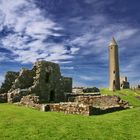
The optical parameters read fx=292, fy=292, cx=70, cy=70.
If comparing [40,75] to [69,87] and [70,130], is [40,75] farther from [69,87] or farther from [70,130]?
[70,130]

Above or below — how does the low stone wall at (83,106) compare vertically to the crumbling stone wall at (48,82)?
below

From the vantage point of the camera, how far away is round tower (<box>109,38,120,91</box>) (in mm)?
79250

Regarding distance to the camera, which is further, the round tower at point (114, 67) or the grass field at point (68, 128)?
the round tower at point (114, 67)

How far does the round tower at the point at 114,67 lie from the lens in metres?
79.2

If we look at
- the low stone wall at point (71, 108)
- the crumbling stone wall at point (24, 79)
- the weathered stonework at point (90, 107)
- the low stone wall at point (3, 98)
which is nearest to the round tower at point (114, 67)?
the crumbling stone wall at point (24, 79)

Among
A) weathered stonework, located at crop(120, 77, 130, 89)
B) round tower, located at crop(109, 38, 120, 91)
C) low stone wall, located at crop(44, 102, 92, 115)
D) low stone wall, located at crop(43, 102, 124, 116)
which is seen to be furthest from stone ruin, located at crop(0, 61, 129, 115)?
weathered stonework, located at crop(120, 77, 130, 89)

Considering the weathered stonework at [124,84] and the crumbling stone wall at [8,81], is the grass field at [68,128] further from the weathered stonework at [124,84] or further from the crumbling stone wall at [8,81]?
the weathered stonework at [124,84]

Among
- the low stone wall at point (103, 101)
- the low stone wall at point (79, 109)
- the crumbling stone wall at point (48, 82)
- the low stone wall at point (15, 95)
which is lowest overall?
the low stone wall at point (79, 109)

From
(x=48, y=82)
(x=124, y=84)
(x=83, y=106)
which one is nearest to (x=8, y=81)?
(x=48, y=82)

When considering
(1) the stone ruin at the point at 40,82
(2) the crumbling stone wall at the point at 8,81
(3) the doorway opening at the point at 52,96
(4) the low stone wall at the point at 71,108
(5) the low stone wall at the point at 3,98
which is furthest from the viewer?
(3) the doorway opening at the point at 52,96

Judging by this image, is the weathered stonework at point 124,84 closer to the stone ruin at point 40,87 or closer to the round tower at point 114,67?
the round tower at point 114,67

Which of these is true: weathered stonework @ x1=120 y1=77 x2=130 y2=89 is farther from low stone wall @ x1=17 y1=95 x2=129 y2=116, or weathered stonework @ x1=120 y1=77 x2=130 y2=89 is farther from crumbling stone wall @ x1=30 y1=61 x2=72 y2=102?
low stone wall @ x1=17 y1=95 x2=129 y2=116

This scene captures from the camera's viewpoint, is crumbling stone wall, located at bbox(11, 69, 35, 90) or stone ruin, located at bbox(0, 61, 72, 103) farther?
stone ruin, located at bbox(0, 61, 72, 103)

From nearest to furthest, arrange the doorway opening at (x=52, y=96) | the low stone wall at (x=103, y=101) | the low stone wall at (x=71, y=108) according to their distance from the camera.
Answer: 1. the low stone wall at (x=71, y=108)
2. the low stone wall at (x=103, y=101)
3. the doorway opening at (x=52, y=96)
